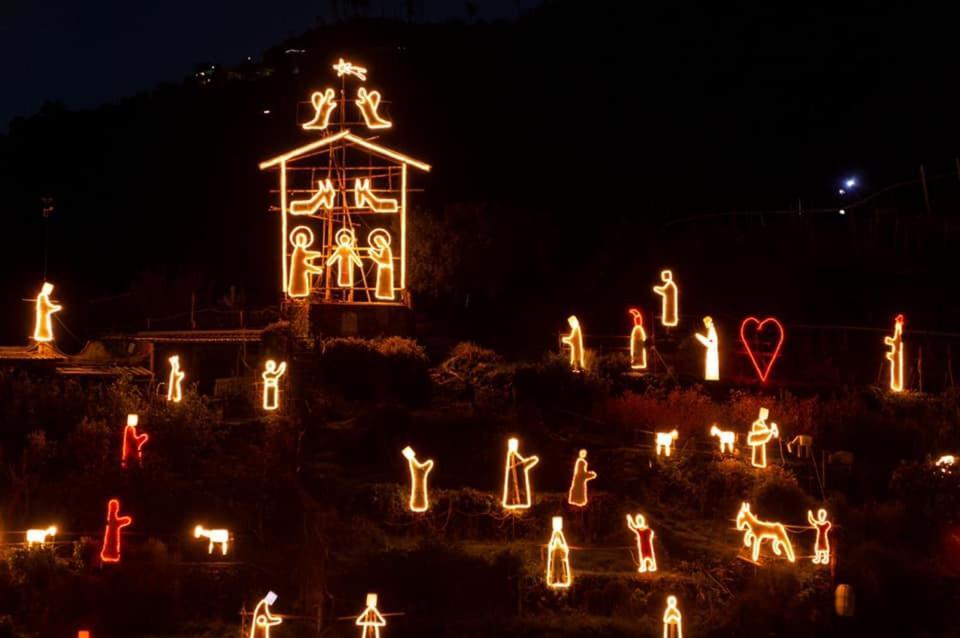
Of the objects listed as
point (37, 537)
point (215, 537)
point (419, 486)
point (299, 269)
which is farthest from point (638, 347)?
point (37, 537)

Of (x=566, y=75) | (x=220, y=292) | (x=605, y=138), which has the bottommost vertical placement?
(x=220, y=292)

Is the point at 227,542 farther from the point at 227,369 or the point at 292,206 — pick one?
the point at 292,206

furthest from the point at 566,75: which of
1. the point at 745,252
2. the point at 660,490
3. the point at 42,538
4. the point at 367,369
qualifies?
the point at 42,538

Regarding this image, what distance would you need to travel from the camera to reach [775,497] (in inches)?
738

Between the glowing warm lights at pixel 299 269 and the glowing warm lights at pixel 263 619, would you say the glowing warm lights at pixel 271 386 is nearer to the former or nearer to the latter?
the glowing warm lights at pixel 299 269

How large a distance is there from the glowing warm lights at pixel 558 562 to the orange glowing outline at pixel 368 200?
10012mm

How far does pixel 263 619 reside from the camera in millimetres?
16516

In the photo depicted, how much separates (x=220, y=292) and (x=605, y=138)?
636 inches

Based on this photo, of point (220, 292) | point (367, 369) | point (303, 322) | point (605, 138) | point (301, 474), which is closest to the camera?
point (301, 474)

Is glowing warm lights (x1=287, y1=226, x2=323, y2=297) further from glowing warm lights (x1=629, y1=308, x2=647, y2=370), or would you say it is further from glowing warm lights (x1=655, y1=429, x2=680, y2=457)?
glowing warm lights (x1=655, y1=429, x2=680, y2=457)

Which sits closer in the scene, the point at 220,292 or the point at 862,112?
the point at 220,292

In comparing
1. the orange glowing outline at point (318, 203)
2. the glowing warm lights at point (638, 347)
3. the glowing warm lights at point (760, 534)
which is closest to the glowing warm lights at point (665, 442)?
the glowing warm lights at point (760, 534)

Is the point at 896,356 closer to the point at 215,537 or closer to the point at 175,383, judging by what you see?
the point at 215,537

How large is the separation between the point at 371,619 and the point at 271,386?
19.8 feet
